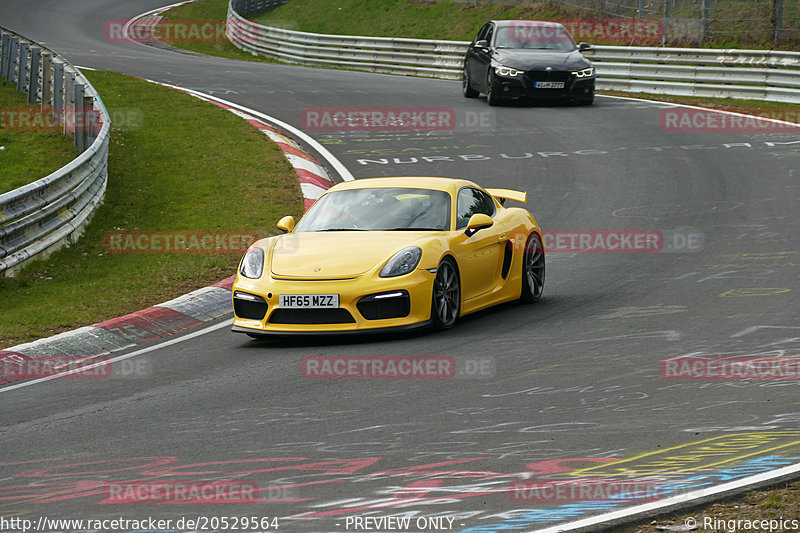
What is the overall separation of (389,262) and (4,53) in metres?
17.7

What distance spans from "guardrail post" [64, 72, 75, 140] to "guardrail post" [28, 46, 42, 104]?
3.11 meters

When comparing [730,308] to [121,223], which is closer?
[730,308]

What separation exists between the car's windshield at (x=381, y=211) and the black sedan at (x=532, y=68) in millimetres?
12920

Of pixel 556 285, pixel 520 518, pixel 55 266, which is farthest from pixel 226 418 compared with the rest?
pixel 55 266

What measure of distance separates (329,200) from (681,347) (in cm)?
377

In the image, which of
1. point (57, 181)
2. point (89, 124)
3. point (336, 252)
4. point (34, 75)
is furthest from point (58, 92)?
point (336, 252)

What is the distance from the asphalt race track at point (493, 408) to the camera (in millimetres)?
5645

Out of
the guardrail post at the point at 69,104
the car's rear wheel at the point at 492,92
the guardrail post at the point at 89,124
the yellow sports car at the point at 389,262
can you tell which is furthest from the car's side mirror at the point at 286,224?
the car's rear wheel at the point at 492,92

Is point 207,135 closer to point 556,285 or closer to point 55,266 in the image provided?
point 55,266

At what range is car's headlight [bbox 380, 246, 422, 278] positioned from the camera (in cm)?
950

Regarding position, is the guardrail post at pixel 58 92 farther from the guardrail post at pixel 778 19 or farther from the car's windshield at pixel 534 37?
the guardrail post at pixel 778 19

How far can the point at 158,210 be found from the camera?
606 inches

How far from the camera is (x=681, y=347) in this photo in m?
8.64

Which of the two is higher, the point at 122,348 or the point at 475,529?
the point at 475,529
